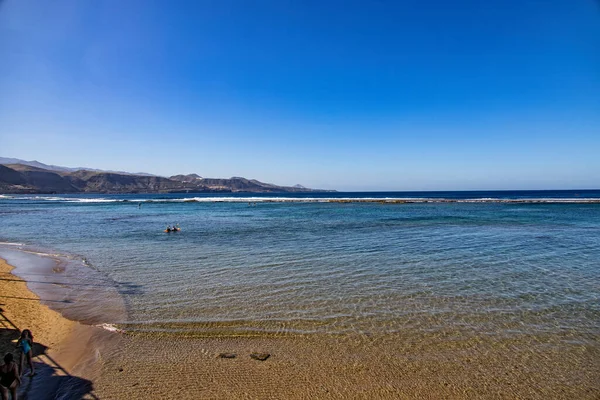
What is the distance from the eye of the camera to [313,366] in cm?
659

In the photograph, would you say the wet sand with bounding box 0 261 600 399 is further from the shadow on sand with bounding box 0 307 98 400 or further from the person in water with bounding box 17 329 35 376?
the person in water with bounding box 17 329 35 376

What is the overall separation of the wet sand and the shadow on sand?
20 millimetres

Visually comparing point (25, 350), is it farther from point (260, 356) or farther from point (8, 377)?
point (260, 356)

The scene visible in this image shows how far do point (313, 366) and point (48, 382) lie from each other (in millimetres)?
5187

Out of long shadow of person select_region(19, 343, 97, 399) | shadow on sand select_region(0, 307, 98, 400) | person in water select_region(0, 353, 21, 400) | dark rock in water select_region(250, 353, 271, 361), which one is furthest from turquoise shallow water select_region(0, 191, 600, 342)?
person in water select_region(0, 353, 21, 400)

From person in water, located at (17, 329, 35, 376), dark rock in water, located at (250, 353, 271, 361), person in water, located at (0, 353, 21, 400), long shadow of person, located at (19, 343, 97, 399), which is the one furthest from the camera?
dark rock in water, located at (250, 353, 271, 361)

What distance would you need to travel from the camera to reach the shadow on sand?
5695mm

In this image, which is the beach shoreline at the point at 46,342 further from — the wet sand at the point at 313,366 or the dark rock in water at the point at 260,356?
the dark rock in water at the point at 260,356

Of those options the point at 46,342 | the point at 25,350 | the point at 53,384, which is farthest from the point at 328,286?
the point at 25,350

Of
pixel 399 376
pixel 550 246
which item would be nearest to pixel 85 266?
pixel 399 376

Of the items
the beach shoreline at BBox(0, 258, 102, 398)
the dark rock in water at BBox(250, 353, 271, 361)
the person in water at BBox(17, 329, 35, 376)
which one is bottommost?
the beach shoreline at BBox(0, 258, 102, 398)

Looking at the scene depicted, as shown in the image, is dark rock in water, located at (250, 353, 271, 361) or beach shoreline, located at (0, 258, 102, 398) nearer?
beach shoreline, located at (0, 258, 102, 398)

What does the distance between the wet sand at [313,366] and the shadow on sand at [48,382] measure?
→ 0.02 meters

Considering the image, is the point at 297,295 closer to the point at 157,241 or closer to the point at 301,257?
the point at 301,257
